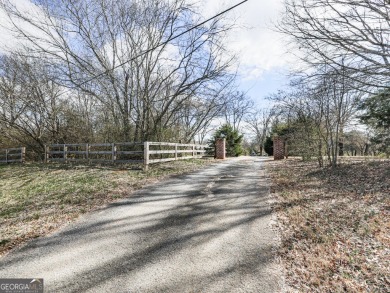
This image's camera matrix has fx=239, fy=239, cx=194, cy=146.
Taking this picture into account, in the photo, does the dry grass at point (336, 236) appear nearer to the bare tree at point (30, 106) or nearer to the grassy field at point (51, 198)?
the grassy field at point (51, 198)

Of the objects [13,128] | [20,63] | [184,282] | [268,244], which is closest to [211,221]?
[268,244]

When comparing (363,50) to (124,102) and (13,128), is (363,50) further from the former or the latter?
(13,128)

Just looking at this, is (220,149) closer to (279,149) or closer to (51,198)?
(279,149)

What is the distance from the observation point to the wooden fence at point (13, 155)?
49.8 ft

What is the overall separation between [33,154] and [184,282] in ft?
62.3

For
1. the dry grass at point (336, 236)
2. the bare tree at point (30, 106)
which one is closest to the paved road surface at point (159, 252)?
the dry grass at point (336, 236)

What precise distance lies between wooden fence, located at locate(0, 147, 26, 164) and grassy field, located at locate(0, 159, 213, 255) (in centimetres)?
619

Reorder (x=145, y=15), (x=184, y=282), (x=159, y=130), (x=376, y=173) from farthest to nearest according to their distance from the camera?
(x=159, y=130) < (x=145, y=15) < (x=376, y=173) < (x=184, y=282)

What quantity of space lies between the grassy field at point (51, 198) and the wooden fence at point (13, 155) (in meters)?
6.19

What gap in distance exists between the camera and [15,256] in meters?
3.08

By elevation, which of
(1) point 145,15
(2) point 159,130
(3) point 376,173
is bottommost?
(3) point 376,173

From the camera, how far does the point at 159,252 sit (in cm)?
310

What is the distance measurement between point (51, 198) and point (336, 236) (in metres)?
6.21

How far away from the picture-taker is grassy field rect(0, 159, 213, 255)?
406 centimetres
